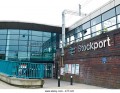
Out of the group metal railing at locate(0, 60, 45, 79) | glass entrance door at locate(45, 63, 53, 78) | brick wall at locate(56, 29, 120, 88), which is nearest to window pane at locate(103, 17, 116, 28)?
brick wall at locate(56, 29, 120, 88)

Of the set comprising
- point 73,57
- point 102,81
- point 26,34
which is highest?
point 26,34

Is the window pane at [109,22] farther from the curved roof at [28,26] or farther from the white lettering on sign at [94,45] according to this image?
the curved roof at [28,26]

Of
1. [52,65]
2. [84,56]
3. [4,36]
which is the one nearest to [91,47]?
[84,56]

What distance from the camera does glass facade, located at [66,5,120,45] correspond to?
16578 millimetres

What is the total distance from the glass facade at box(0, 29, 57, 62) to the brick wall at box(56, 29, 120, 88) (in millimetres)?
8659

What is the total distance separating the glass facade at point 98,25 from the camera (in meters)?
16.6

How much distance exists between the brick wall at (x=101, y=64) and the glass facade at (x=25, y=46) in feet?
28.4

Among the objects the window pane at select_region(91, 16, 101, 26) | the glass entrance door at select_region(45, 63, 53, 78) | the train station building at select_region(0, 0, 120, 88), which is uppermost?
the window pane at select_region(91, 16, 101, 26)

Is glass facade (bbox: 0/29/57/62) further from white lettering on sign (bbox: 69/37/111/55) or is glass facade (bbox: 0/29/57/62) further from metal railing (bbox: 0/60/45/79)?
metal railing (bbox: 0/60/45/79)

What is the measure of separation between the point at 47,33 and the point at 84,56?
11.9 metres

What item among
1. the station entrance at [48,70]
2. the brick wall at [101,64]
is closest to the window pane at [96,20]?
the brick wall at [101,64]

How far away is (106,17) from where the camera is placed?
59.3 feet

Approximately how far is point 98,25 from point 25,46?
12.7 metres

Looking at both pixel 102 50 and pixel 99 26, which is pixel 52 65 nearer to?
pixel 99 26
